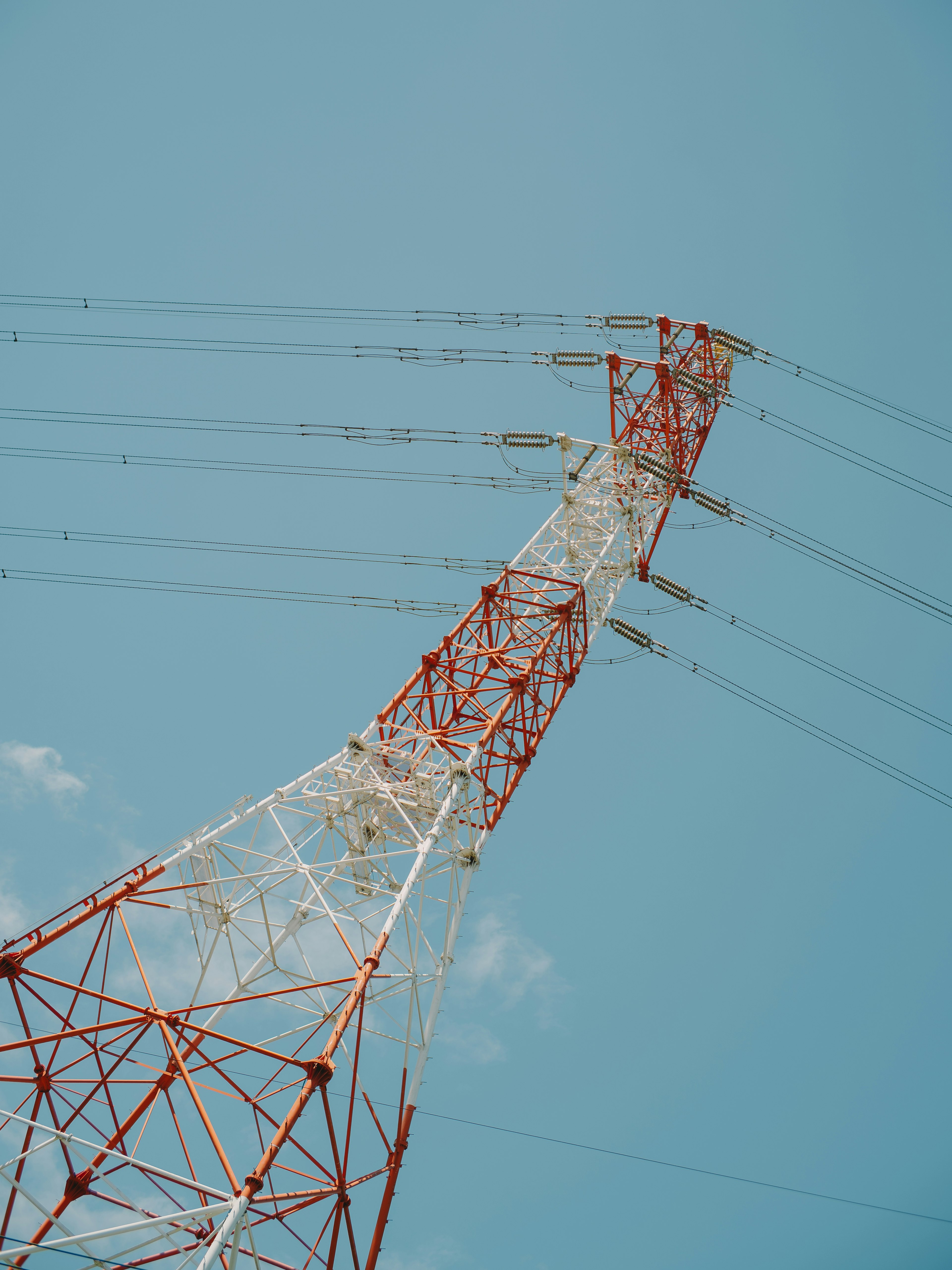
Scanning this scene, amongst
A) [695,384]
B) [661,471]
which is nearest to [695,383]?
[695,384]

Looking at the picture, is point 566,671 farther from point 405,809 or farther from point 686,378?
point 686,378

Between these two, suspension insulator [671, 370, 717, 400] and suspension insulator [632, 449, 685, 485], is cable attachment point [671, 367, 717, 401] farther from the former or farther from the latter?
suspension insulator [632, 449, 685, 485]

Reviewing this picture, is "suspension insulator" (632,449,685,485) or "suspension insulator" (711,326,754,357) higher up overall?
"suspension insulator" (711,326,754,357)

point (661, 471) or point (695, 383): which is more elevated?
point (695, 383)

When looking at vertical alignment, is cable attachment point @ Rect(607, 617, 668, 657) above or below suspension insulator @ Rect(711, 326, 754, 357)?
below

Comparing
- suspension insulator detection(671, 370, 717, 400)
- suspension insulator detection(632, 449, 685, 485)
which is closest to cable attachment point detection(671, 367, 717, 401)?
suspension insulator detection(671, 370, 717, 400)

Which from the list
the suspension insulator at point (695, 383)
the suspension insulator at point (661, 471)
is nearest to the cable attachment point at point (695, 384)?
the suspension insulator at point (695, 383)

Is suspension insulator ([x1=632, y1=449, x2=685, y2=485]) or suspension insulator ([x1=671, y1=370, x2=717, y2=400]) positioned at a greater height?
suspension insulator ([x1=671, y1=370, x2=717, y2=400])

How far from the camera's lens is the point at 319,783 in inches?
759

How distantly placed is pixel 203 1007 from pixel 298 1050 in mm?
2033

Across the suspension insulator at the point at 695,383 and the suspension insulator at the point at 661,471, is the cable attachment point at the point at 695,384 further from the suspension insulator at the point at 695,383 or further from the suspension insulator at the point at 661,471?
the suspension insulator at the point at 661,471

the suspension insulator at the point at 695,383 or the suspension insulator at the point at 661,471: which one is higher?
the suspension insulator at the point at 695,383

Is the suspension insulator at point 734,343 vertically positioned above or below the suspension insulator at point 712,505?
above

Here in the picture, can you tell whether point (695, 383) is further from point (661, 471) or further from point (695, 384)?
point (661, 471)
